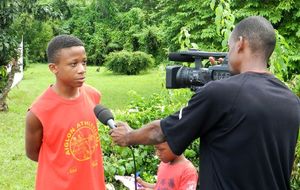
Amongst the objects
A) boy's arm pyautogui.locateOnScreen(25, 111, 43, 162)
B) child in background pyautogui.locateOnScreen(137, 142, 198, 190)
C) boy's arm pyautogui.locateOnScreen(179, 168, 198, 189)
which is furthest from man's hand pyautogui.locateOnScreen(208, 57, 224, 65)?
boy's arm pyautogui.locateOnScreen(25, 111, 43, 162)

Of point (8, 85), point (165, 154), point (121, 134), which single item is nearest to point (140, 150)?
point (165, 154)

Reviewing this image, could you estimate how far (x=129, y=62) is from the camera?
24.0 metres

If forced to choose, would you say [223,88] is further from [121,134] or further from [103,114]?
[103,114]

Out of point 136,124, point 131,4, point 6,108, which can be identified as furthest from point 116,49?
point 136,124

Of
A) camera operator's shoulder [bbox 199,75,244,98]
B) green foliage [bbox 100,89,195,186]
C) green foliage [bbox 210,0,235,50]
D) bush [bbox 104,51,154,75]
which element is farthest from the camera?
bush [bbox 104,51,154,75]

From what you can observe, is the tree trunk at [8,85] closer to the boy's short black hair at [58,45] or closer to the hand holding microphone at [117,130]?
the boy's short black hair at [58,45]

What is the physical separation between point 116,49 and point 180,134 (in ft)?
96.5

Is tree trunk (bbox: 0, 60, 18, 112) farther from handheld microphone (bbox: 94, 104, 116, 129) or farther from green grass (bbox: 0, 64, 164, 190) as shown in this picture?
handheld microphone (bbox: 94, 104, 116, 129)

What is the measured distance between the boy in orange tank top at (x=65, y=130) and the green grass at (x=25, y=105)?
312cm

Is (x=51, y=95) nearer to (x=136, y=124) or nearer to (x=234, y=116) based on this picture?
(x=234, y=116)

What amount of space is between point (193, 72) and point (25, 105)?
11086 mm

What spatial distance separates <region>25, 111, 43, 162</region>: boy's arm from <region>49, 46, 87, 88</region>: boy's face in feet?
0.93

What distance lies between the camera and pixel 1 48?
9750 mm

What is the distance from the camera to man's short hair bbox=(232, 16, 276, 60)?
80.9 inches
